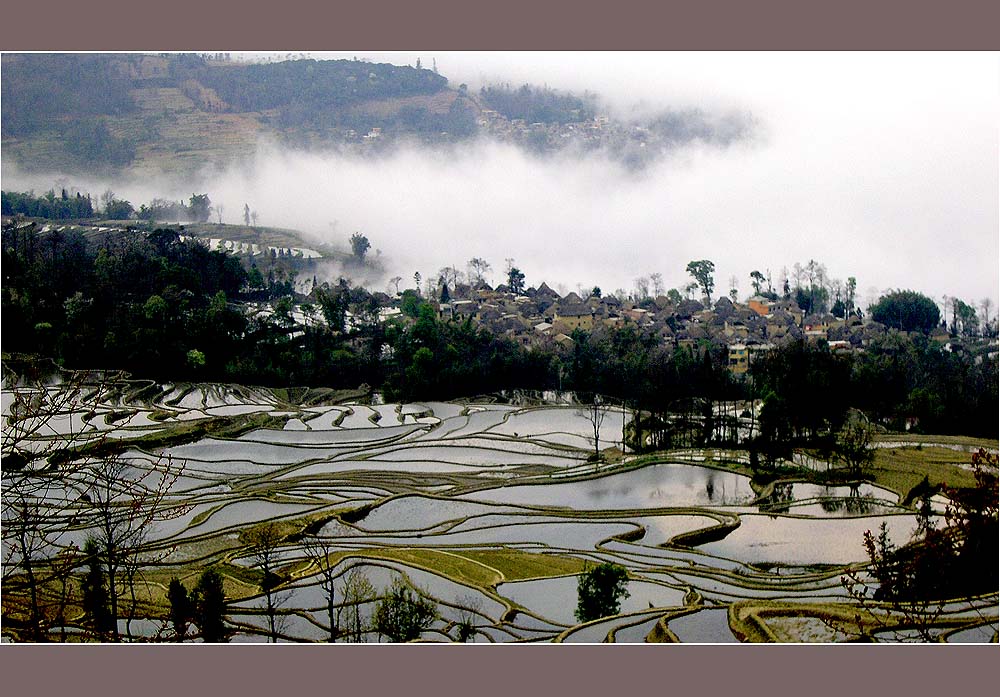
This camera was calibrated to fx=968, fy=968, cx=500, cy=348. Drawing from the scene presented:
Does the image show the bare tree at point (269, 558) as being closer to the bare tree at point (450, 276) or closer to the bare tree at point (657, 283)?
the bare tree at point (450, 276)

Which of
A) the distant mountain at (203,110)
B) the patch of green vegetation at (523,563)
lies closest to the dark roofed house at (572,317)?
the distant mountain at (203,110)

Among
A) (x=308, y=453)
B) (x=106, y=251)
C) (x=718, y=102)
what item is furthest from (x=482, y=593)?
(x=106, y=251)

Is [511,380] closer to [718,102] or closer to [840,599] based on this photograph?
[718,102]

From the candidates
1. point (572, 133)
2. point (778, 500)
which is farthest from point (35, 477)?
point (572, 133)

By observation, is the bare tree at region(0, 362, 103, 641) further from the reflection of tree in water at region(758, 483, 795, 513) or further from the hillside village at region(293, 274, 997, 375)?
the reflection of tree in water at region(758, 483, 795, 513)

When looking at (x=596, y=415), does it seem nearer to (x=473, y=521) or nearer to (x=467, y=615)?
(x=473, y=521)

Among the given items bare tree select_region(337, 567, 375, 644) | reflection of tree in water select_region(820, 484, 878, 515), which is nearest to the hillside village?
reflection of tree in water select_region(820, 484, 878, 515)
